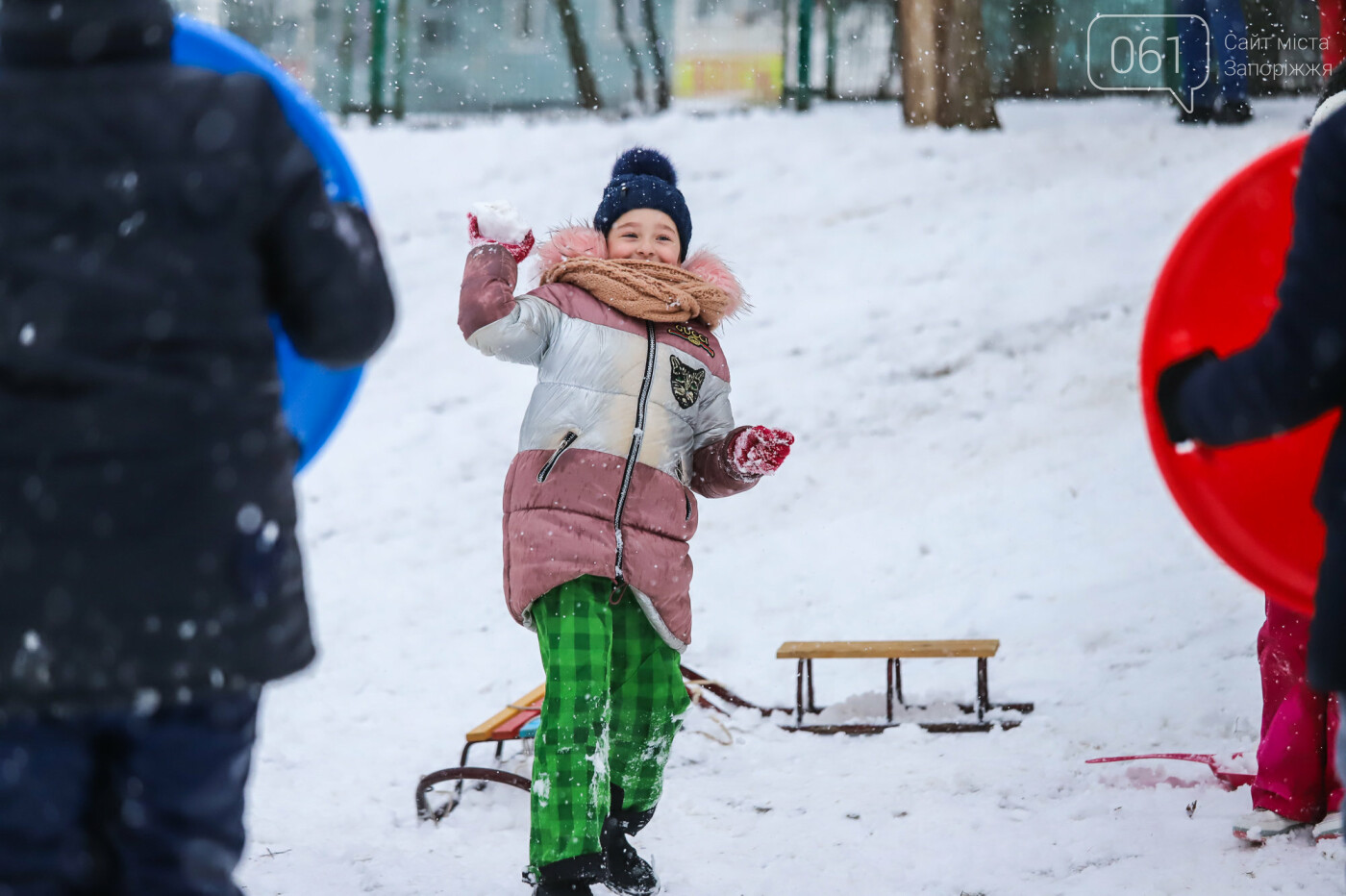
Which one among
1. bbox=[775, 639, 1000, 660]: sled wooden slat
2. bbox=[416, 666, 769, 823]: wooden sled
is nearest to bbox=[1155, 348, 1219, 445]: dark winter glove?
bbox=[416, 666, 769, 823]: wooden sled

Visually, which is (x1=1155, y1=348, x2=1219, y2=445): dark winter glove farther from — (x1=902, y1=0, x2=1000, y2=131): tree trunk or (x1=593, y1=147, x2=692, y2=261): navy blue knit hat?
(x1=902, y1=0, x2=1000, y2=131): tree trunk

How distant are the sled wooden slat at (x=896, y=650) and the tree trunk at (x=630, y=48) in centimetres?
872

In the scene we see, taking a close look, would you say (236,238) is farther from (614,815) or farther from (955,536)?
(955,536)

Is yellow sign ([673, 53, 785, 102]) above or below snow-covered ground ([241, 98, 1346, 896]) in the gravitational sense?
above

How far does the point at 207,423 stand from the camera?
1.77 metres

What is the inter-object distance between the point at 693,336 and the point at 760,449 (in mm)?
374

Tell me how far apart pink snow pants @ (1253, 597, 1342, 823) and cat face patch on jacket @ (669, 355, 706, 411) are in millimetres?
1610

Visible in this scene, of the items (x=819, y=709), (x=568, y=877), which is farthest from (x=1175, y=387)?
(x=819, y=709)

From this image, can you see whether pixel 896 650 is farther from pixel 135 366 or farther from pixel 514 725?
pixel 135 366

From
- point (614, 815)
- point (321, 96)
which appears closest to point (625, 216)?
point (614, 815)

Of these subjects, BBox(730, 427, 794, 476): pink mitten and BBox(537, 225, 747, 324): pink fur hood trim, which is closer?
BBox(730, 427, 794, 476): pink mitten

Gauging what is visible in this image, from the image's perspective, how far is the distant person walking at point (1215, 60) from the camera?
11008 millimetres

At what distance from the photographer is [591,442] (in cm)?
333

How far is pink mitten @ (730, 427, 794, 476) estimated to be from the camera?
3.44 meters
